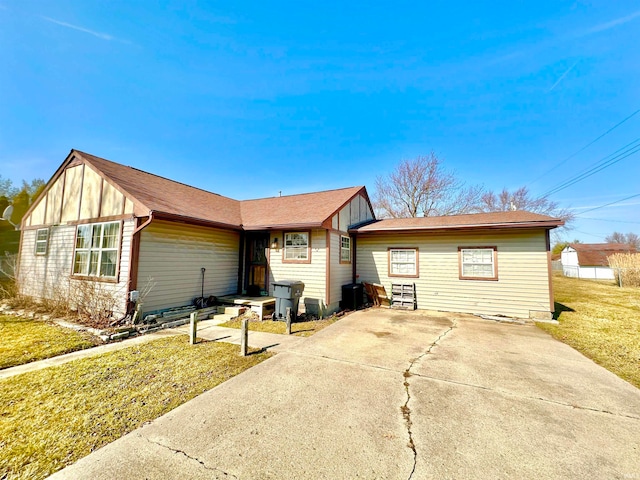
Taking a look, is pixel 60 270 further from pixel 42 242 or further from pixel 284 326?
pixel 284 326

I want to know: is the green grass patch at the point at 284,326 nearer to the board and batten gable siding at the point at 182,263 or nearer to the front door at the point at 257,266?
the board and batten gable siding at the point at 182,263

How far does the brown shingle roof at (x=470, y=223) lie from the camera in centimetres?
838

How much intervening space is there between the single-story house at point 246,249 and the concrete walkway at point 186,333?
135 centimetres

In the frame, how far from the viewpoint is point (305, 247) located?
31.3 feet

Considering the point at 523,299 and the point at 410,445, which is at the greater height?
the point at 523,299

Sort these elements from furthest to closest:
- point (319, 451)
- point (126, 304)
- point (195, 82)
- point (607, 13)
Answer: point (195, 82)
point (607, 13)
point (126, 304)
point (319, 451)

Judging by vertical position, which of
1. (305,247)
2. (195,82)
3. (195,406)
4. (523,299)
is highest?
(195,82)

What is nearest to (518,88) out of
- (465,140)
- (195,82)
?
(465,140)

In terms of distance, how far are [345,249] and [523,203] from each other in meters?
26.9

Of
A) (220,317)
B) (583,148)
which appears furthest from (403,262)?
(583,148)

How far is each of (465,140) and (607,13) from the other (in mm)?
9538

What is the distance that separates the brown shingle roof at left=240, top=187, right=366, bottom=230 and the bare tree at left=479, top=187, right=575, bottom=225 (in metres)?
20.4

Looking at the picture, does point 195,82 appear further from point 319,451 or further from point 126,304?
point 319,451

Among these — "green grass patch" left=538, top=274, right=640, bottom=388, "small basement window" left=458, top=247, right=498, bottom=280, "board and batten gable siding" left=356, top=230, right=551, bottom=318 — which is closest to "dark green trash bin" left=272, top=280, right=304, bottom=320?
"board and batten gable siding" left=356, top=230, right=551, bottom=318
